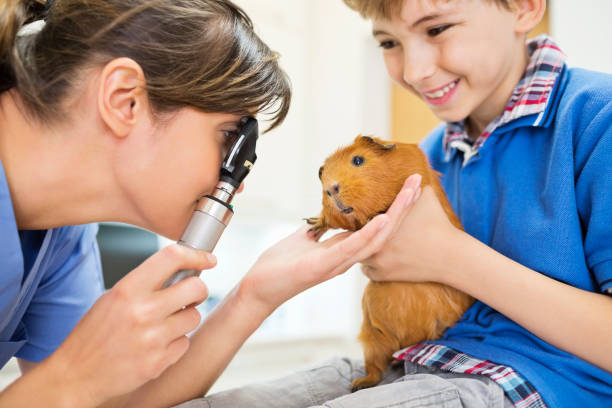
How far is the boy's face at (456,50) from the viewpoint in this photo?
77cm

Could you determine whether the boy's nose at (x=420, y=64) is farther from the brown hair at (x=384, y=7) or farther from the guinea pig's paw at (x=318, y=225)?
the guinea pig's paw at (x=318, y=225)

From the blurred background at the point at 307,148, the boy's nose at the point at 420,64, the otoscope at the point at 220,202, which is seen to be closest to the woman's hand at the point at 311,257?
the otoscope at the point at 220,202

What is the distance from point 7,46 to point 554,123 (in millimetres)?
778

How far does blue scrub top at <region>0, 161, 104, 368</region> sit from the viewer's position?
0.79m

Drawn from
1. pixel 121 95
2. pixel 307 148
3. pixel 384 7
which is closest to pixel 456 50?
pixel 384 7

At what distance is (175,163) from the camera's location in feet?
2.26

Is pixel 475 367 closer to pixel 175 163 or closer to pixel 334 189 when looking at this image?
pixel 334 189

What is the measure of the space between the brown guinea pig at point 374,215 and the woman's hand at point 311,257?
34 mm

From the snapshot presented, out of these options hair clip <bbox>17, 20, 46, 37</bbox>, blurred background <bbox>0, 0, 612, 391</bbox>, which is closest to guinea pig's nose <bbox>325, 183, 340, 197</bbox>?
hair clip <bbox>17, 20, 46, 37</bbox>

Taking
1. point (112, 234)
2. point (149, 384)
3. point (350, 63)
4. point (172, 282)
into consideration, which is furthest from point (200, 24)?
point (350, 63)

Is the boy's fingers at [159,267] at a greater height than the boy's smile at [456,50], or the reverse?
the boy's smile at [456,50]

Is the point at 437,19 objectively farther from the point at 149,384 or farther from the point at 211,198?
the point at 149,384

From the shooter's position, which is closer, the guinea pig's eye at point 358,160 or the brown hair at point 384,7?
the guinea pig's eye at point 358,160

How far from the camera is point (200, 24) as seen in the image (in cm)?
67
